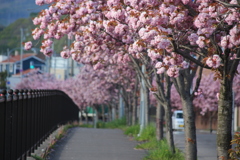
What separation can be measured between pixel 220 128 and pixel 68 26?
198 inches

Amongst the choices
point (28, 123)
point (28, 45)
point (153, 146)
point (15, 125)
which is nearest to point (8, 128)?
point (15, 125)

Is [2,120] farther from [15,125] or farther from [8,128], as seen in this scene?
[15,125]

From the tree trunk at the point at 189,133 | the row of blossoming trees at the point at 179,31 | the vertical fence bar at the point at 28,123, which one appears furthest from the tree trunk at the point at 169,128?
the vertical fence bar at the point at 28,123

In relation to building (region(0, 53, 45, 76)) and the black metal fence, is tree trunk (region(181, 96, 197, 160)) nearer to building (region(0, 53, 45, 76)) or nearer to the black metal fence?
the black metal fence

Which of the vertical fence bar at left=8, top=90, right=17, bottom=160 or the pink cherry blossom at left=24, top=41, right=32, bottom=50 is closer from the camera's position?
the vertical fence bar at left=8, top=90, right=17, bottom=160

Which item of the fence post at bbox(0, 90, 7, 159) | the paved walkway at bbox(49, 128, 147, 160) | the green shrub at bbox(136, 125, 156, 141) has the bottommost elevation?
the paved walkway at bbox(49, 128, 147, 160)

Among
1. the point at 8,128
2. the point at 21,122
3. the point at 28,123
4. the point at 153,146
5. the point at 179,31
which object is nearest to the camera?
the point at 8,128

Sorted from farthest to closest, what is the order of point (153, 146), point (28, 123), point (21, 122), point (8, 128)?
point (153, 146)
point (28, 123)
point (21, 122)
point (8, 128)

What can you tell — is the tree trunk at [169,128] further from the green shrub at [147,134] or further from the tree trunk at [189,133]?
the green shrub at [147,134]

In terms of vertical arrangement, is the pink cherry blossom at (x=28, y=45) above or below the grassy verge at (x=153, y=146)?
above

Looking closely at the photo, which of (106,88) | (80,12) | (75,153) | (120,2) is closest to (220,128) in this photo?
(120,2)

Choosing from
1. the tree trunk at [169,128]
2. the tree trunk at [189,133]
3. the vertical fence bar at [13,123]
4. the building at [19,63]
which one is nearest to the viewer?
the vertical fence bar at [13,123]

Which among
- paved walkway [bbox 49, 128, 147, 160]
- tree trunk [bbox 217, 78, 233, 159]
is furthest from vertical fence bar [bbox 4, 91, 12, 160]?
paved walkway [bbox 49, 128, 147, 160]

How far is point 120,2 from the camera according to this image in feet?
37.5
